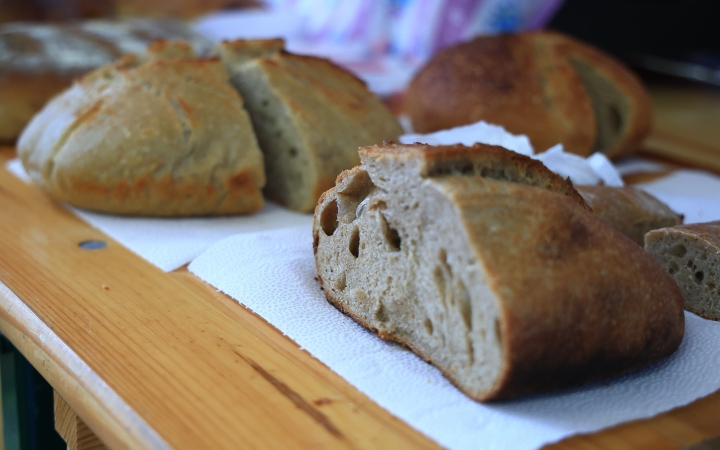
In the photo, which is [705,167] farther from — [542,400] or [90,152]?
[90,152]

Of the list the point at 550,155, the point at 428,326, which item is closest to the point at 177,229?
the point at 428,326

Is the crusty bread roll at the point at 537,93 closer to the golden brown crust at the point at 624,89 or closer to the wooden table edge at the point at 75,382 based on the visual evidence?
the golden brown crust at the point at 624,89

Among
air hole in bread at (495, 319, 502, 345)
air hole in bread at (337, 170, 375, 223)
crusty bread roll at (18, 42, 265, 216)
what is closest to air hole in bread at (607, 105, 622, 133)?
crusty bread roll at (18, 42, 265, 216)

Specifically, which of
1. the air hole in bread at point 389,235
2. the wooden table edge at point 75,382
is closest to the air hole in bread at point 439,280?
the air hole in bread at point 389,235

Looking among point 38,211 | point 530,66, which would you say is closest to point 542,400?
point 38,211

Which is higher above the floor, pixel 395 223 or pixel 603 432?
pixel 395 223

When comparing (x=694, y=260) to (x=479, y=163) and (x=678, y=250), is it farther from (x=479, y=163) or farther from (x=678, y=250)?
(x=479, y=163)

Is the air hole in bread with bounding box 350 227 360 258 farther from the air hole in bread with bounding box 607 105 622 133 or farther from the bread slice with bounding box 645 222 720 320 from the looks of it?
the air hole in bread with bounding box 607 105 622 133
